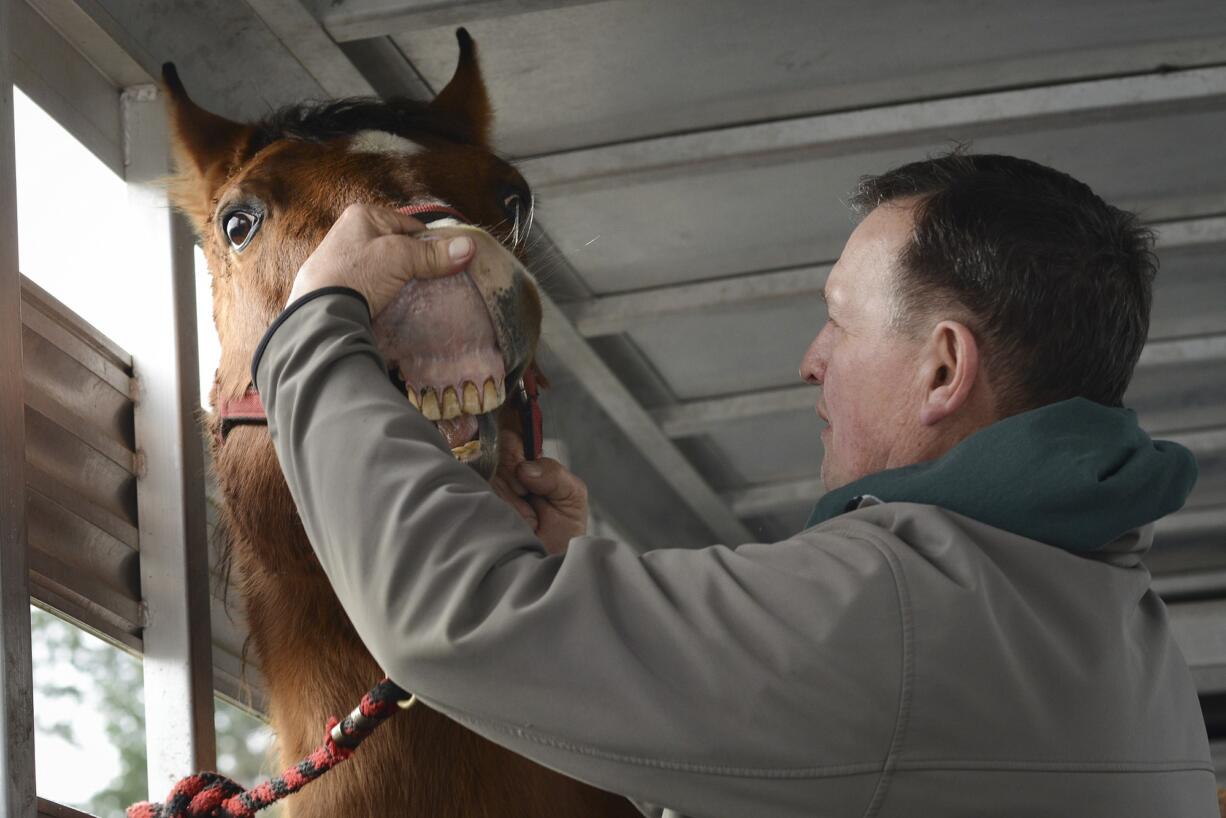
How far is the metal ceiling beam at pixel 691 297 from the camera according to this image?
15.3 feet

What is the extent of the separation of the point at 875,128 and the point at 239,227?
181cm

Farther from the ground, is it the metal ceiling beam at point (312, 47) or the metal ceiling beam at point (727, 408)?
the metal ceiling beam at point (312, 47)

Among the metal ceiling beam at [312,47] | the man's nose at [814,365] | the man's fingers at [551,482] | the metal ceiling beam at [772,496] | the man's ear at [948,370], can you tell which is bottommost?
the man's ear at [948,370]

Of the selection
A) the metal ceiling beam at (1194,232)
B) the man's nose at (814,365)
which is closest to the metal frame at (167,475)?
the man's nose at (814,365)

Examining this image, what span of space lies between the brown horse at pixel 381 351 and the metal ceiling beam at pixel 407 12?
298 mm

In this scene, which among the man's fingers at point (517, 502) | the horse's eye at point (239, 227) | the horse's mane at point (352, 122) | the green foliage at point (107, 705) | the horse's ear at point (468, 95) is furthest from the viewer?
the green foliage at point (107, 705)

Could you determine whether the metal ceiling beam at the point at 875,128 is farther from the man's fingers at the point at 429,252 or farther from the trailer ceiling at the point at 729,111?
the man's fingers at the point at 429,252

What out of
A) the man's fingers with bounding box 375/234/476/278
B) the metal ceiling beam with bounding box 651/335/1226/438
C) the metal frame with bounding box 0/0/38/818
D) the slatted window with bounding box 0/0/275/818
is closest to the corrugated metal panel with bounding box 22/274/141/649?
the slatted window with bounding box 0/0/275/818

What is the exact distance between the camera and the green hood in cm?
189

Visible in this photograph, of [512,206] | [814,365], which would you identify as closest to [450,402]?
[814,365]

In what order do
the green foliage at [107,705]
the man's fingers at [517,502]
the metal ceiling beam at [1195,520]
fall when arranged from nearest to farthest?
the man's fingers at [517,502]
the metal ceiling beam at [1195,520]
the green foliage at [107,705]

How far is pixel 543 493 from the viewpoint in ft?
8.95

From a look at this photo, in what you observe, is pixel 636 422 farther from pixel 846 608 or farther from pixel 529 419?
pixel 846 608

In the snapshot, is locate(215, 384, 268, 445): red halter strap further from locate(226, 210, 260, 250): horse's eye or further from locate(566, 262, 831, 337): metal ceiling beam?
locate(566, 262, 831, 337): metal ceiling beam
